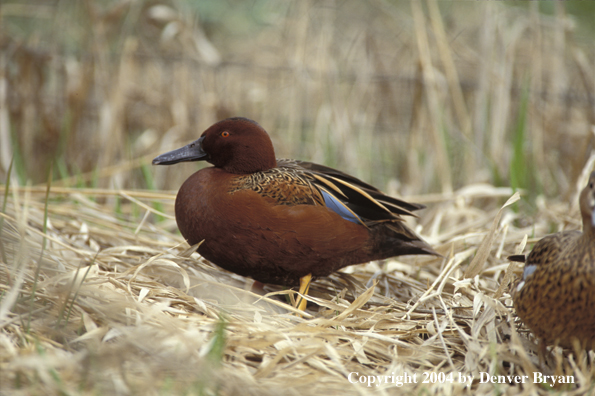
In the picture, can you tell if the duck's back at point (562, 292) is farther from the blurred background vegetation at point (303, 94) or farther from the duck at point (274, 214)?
the blurred background vegetation at point (303, 94)

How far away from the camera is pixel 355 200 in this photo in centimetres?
263

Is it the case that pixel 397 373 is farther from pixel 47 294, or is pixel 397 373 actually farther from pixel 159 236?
pixel 159 236

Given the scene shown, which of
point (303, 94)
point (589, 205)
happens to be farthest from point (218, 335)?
point (303, 94)

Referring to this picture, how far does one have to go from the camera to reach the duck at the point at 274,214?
7.77 feet

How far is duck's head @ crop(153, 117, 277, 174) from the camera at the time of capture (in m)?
2.61

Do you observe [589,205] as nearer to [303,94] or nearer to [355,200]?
[355,200]

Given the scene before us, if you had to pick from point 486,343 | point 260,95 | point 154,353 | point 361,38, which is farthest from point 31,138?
point 486,343

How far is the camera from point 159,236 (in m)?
3.37

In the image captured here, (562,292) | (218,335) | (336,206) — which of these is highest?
(336,206)

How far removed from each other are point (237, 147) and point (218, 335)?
119 centimetres

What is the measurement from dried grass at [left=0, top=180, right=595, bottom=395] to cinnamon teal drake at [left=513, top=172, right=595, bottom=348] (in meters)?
0.09

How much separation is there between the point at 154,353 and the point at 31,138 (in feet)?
13.0

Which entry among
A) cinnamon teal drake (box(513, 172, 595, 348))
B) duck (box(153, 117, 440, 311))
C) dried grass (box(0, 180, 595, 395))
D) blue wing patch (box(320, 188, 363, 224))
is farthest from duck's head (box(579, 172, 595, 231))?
blue wing patch (box(320, 188, 363, 224))

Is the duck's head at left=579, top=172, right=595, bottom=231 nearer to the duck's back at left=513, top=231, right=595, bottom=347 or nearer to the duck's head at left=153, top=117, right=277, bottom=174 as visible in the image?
the duck's back at left=513, top=231, right=595, bottom=347
